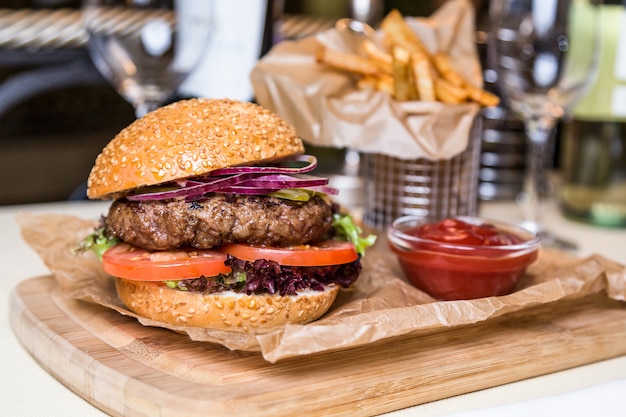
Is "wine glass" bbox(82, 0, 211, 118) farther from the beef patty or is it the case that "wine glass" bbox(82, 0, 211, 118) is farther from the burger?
the beef patty

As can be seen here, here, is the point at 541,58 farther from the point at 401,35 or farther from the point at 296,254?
the point at 296,254

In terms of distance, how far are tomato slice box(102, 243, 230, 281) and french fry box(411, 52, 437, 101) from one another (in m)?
0.83

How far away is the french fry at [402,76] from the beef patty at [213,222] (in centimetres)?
64

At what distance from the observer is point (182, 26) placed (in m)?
2.42

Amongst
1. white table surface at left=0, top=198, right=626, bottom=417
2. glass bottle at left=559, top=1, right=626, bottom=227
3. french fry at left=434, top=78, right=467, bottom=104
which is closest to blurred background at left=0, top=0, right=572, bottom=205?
glass bottle at left=559, top=1, right=626, bottom=227

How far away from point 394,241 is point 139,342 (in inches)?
26.4

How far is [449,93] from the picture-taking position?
215 centimetres

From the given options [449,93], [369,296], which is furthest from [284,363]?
[449,93]

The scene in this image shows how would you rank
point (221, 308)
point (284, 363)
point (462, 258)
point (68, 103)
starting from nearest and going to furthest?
point (284, 363)
point (221, 308)
point (462, 258)
point (68, 103)

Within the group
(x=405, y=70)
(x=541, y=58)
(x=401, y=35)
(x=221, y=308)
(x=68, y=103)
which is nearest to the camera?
(x=221, y=308)

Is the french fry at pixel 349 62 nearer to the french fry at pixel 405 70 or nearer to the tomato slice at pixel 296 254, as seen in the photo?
the french fry at pixel 405 70

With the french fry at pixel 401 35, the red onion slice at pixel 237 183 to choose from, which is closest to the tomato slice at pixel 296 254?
the red onion slice at pixel 237 183

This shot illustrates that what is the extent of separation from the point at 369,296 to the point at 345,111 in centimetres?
58

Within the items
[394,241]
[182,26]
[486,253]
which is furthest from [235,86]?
[486,253]
